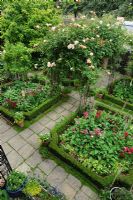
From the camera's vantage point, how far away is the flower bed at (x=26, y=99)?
7.50 metres

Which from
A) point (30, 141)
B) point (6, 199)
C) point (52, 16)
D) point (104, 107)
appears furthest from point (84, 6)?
point (6, 199)

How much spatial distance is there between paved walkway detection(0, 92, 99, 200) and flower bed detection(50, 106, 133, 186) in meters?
0.44

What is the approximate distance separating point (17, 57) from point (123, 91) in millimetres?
5042

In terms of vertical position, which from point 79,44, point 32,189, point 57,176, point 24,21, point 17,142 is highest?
point 24,21

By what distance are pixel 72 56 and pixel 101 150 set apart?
304 centimetres

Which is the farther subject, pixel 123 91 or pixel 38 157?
pixel 123 91

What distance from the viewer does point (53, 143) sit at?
6016mm

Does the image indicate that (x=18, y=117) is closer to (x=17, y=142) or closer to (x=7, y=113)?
(x=7, y=113)

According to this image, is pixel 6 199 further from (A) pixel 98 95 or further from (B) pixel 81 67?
(A) pixel 98 95

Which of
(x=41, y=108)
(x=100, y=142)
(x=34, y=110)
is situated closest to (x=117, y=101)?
(x=100, y=142)

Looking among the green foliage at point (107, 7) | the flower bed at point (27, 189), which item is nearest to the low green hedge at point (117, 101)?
the flower bed at point (27, 189)

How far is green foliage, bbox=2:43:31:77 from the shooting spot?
792cm

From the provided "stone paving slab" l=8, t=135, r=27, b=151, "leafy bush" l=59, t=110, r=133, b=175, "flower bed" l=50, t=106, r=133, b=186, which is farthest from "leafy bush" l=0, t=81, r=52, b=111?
"leafy bush" l=59, t=110, r=133, b=175

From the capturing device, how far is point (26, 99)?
788 centimetres
